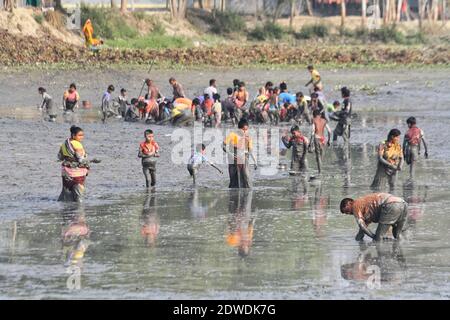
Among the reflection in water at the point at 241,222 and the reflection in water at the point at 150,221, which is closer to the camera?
the reflection in water at the point at 241,222

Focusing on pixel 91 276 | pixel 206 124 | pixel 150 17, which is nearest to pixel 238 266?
pixel 91 276

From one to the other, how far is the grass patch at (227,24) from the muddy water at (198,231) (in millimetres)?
41288

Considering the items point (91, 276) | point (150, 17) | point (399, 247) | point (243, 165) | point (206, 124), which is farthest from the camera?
point (150, 17)

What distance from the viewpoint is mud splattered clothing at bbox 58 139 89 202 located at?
18828 millimetres

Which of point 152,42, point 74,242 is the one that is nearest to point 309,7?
point 152,42

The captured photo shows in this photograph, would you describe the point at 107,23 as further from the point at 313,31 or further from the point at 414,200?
the point at 414,200

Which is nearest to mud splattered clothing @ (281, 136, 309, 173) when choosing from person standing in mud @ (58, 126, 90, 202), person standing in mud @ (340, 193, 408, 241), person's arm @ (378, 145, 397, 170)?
person's arm @ (378, 145, 397, 170)

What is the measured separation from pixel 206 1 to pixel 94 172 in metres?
59.8

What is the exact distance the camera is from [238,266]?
14.8 metres

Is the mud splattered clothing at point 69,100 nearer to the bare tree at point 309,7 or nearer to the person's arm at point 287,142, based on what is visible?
the person's arm at point 287,142

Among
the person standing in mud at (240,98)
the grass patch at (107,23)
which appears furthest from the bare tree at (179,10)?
the person standing in mud at (240,98)

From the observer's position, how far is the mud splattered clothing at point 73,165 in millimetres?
18828

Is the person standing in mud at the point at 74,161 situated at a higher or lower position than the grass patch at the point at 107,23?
lower
